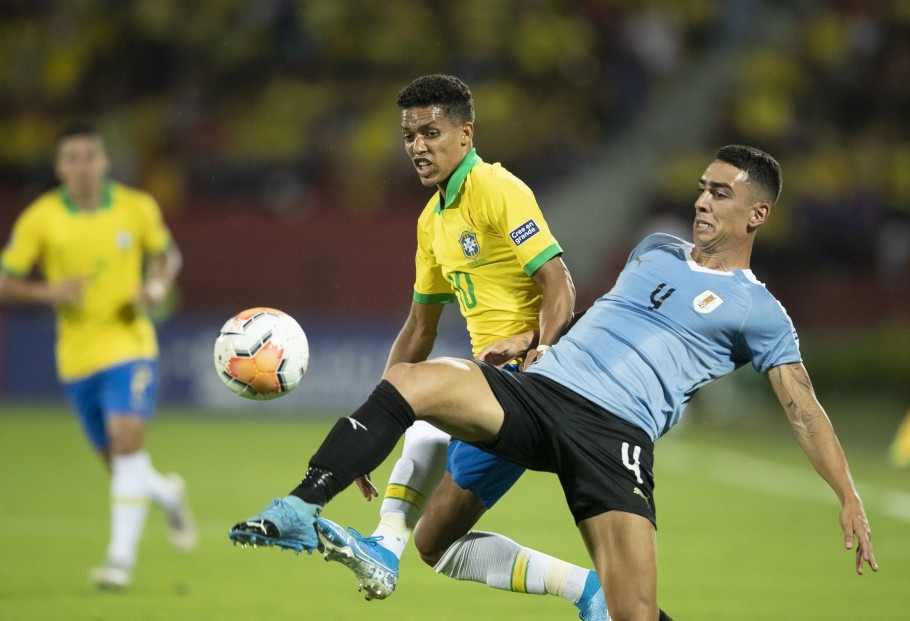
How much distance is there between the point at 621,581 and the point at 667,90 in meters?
15.2

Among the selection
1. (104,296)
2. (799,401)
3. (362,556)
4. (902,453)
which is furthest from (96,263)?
(902,453)

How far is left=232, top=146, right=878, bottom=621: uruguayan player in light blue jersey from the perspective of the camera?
15.1 feet

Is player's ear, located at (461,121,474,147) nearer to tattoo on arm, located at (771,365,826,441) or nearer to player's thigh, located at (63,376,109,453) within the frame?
tattoo on arm, located at (771,365,826,441)

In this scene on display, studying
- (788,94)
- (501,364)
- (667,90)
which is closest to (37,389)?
(667,90)

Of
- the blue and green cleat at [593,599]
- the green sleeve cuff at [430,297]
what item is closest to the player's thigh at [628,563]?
the blue and green cleat at [593,599]

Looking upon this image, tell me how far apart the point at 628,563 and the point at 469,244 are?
1.40 meters

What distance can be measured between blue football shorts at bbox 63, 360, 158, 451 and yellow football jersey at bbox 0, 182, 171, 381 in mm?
61

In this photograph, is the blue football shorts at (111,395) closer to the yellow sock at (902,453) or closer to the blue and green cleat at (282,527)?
the blue and green cleat at (282,527)

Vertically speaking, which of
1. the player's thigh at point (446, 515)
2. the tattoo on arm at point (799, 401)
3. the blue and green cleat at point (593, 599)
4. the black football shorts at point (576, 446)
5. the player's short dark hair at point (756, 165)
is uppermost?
the player's short dark hair at point (756, 165)

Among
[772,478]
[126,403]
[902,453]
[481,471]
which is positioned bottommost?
[772,478]

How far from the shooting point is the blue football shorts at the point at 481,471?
17.8ft

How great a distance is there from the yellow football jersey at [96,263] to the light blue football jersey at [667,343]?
3918mm

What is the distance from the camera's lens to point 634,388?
A: 4.94 metres

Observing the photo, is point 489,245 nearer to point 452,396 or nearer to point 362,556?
point 452,396
